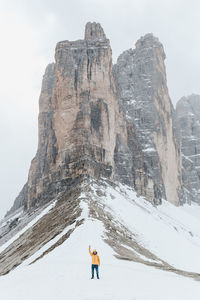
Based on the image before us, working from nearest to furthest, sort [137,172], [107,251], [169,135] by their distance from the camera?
[107,251], [137,172], [169,135]

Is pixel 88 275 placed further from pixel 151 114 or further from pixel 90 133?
pixel 151 114

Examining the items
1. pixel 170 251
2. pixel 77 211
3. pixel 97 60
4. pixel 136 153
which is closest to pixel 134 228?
pixel 170 251

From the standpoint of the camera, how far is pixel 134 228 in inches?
1714

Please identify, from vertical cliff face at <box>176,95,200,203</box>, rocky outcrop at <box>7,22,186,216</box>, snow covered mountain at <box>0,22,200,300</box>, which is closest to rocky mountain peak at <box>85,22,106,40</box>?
rocky outcrop at <box>7,22,186,216</box>

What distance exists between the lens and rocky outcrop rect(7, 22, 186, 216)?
62312 millimetres

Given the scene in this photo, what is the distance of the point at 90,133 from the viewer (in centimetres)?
6262

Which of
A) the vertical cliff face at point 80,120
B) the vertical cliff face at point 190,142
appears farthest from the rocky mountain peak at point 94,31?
the vertical cliff face at point 190,142

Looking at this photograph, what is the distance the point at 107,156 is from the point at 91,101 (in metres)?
10.8

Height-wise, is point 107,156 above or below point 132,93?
below

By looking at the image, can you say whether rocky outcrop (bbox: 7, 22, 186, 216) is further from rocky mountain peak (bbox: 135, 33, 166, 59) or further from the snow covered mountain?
rocky mountain peak (bbox: 135, 33, 166, 59)

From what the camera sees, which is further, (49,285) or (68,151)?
(68,151)

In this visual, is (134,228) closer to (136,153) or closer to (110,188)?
(110,188)

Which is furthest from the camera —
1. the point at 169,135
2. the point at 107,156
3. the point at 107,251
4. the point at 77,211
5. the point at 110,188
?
the point at 169,135

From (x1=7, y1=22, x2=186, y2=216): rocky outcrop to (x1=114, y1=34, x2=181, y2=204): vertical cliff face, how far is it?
334mm
